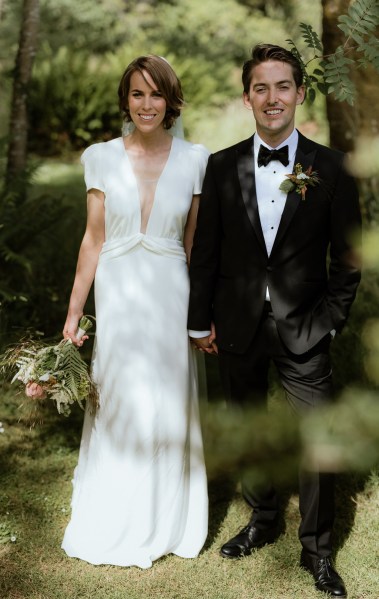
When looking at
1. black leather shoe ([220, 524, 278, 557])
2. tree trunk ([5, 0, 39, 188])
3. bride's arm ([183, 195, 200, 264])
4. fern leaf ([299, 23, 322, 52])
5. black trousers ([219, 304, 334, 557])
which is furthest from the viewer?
tree trunk ([5, 0, 39, 188])

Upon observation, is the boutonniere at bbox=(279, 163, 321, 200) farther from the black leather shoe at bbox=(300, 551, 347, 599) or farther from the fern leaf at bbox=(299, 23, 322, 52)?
the black leather shoe at bbox=(300, 551, 347, 599)

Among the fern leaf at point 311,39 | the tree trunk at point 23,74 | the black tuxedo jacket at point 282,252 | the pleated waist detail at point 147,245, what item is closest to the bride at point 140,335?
the pleated waist detail at point 147,245

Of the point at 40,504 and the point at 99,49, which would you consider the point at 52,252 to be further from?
the point at 99,49

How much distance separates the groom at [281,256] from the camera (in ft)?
9.96

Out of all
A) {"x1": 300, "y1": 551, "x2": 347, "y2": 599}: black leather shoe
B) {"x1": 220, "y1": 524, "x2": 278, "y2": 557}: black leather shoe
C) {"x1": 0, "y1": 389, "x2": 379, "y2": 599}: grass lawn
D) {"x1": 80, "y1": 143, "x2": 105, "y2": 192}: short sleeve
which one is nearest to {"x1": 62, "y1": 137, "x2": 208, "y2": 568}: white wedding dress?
{"x1": 80, "y1": 143, "x2": 105, "y2": 192}: short sleeve

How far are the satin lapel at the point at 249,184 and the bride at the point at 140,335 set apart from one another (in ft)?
0.99

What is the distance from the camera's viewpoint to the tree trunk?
6.41m

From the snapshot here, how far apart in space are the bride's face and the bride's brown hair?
0.02 metres

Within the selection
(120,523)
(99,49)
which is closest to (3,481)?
(120,523)

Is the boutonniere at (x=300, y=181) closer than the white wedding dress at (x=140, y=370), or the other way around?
the boutonniere at (x=300, y=181)

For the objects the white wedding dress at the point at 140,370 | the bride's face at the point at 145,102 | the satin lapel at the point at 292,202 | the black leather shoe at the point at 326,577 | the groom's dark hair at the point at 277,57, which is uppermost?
the groom's dark hair at the point at 277,57

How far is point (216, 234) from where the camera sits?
3229 millimetres

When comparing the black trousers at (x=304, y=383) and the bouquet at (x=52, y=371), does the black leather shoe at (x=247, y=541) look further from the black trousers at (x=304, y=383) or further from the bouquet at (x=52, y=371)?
the bouquet at (x=52, y=371)

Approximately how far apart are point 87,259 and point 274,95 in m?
1.18
